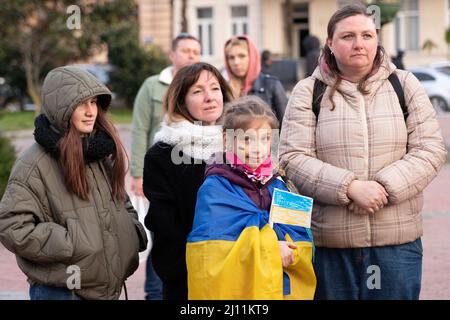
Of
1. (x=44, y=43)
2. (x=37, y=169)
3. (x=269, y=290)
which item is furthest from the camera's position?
(x=44, y=43)

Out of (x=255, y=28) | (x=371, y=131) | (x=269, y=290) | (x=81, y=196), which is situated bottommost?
(x=269, y=290)

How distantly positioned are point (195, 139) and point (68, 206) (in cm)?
73

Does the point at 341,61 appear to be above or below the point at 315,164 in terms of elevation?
above

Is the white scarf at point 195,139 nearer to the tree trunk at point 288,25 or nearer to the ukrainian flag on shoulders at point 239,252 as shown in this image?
the ukrainian flag on shoulders at point 239,252

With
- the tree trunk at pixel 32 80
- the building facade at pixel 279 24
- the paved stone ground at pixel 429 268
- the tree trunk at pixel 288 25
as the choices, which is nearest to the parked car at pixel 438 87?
the building facade at pixel 279 24

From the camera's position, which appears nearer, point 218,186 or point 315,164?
point 218,186

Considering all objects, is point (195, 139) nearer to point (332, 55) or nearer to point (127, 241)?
point (127, 241)

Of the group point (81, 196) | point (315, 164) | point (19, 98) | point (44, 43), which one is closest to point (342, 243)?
point (315, 164)

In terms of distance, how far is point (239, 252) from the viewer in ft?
12.1

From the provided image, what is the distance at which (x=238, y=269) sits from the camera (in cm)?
366

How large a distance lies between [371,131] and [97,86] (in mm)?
1289

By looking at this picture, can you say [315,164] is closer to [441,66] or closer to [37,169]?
[37,169]

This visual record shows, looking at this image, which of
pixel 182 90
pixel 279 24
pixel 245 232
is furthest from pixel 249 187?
pixel 279 24

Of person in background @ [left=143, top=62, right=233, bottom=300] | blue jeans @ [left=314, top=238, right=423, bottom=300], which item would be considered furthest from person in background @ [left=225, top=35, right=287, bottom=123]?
blue jeans @ [left=314, top=238, right=423, bottom=300]
